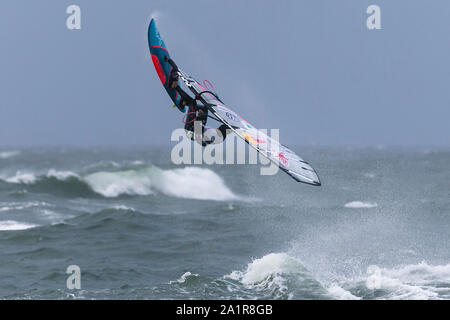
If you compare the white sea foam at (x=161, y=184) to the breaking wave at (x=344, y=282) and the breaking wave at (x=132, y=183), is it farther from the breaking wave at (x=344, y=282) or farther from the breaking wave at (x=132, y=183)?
the breaking wave at (x=344, y=282)

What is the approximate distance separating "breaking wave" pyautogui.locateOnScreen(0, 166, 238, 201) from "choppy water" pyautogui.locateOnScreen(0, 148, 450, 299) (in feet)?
3.28

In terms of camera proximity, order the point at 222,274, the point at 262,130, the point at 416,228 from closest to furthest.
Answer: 1. the point at 262,130
2. the point at 222,274
3. the point at 416,228

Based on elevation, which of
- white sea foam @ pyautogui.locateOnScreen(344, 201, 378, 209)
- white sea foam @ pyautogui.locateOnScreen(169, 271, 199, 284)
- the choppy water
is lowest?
white sea foam @ pyautogui.locateOnScreen(169, 271, 199, 284)

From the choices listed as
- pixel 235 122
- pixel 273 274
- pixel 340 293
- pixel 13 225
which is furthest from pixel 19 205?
pixel 235 122

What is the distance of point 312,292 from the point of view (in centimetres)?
1457

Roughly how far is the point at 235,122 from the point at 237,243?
931cm

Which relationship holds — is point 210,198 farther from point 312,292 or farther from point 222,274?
point 312,292

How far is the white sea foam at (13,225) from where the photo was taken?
899 inches

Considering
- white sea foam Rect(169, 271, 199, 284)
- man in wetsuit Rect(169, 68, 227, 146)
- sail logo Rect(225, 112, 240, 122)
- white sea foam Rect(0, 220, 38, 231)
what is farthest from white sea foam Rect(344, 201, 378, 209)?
man in wetsuit Rect(169, 68, 227, 146)

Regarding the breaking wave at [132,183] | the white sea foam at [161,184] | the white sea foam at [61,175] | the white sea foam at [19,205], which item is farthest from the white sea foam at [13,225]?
the white sea foam at [61,175]

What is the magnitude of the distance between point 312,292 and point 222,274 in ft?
10.3

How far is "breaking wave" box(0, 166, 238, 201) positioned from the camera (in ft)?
125

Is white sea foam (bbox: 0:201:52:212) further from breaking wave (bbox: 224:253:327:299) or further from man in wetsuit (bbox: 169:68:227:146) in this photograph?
man in wetsuit (bbox: 169:68:227:146)
